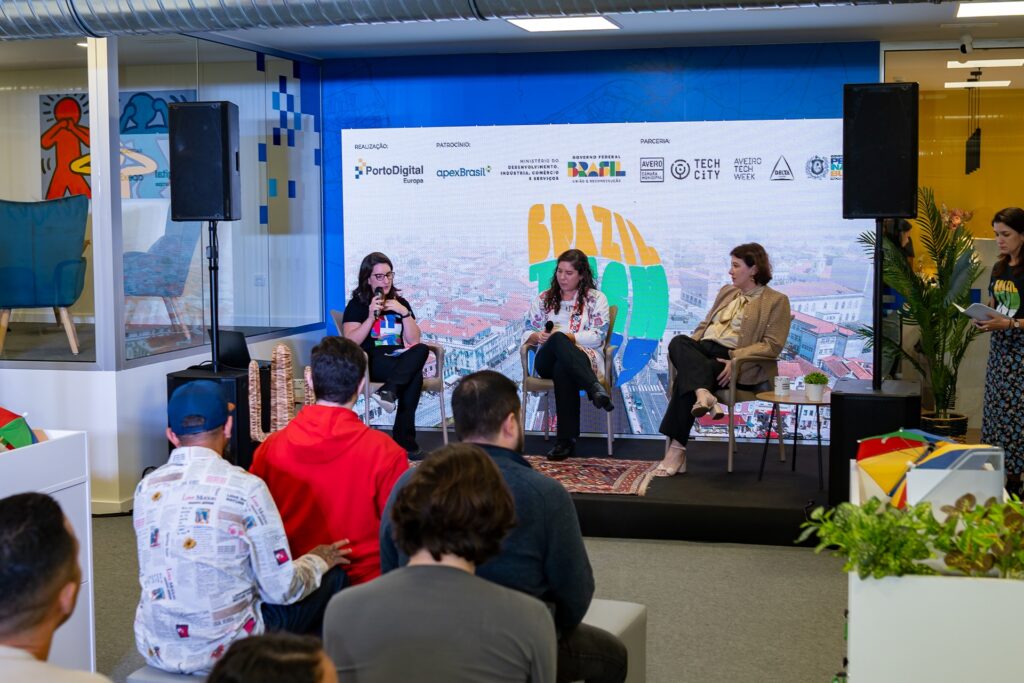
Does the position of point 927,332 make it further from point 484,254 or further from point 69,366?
point 69,366

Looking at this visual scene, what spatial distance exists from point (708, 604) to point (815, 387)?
5.70 ft

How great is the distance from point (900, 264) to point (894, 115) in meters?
1.88

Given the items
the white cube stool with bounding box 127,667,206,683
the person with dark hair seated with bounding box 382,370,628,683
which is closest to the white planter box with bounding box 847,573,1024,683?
the person with dark hair seated with bounding box 382,370,628,683

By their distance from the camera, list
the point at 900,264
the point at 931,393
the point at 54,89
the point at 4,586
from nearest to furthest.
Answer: the point at 4,586, the point at 54,89, the point at 900,264, the point at 931,393

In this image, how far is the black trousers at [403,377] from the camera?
6871mm

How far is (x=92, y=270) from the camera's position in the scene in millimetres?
6246

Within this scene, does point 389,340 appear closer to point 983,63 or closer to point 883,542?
point 983,63

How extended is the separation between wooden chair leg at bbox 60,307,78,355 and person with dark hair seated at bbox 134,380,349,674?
360 cm

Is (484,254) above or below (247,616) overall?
above

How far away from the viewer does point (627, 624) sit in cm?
329

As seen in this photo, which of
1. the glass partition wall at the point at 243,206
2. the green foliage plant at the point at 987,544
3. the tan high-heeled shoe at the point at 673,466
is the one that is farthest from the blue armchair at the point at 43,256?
the green foliage plant at the point at 987,544

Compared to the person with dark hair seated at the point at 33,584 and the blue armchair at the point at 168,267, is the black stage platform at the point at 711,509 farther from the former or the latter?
Answer: the person with dark hair seated at the point at 33,584

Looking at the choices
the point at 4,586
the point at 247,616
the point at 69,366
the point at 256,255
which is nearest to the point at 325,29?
the point at 256,255

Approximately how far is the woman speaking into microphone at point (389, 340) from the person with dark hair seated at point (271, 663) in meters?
5.49
